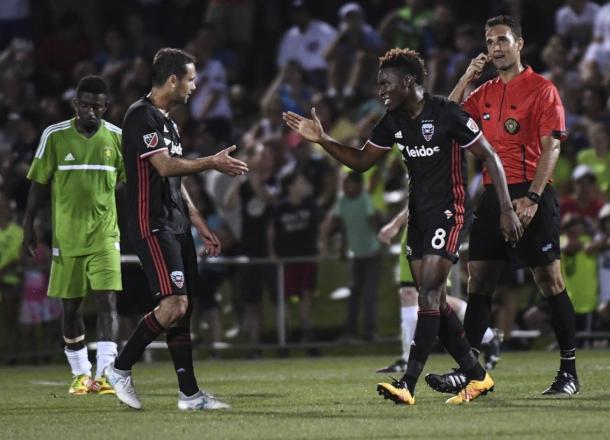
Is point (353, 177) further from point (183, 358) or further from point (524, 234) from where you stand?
point (183, 358)

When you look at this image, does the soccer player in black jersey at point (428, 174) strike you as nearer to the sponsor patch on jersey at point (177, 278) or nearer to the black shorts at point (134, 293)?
the sponsor patch on jersey at point (177, 278)

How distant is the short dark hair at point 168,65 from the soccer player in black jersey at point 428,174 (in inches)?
33.0

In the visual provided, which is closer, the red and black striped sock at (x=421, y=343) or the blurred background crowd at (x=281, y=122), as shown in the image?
the red and black striped sock at (x=421, y=343)

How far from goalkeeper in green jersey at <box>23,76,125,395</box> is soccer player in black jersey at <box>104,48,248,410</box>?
2.25m

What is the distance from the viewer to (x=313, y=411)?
1007 cm

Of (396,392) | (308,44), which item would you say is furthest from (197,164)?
(308,44)

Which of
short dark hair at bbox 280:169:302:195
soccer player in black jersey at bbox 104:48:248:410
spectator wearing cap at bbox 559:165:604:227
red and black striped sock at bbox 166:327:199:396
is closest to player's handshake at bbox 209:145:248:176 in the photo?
soccer player in black jersey at bbox 104:48:248:410

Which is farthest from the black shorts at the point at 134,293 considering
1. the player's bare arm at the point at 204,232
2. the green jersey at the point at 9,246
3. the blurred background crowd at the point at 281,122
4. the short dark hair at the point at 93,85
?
the player's bare arm at the point at 204,232

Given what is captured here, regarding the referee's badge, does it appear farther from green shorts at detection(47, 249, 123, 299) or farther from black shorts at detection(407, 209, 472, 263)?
green shorts at detection(47, 249, 123, 299)

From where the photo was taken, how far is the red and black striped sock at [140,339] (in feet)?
33.0

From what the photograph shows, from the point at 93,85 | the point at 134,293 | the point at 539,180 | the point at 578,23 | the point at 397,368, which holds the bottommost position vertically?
the point at 397,368

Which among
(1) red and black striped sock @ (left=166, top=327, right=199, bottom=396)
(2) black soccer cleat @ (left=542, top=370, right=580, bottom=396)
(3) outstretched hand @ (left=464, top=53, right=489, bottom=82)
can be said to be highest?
(3) outstretched hand @ (left=464, top=53, right=489, bottom=82)

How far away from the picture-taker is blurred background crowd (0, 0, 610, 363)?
59.8ft

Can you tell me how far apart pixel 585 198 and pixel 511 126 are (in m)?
7.78
